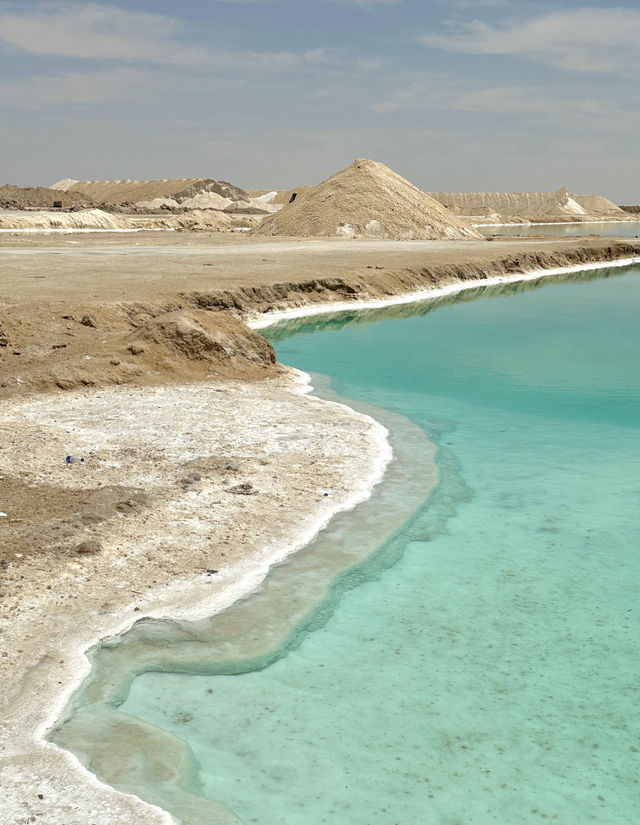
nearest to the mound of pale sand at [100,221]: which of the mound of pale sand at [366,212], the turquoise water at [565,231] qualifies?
the mound of pale sand at [366,212]

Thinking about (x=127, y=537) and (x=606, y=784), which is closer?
(x=606, y=784)

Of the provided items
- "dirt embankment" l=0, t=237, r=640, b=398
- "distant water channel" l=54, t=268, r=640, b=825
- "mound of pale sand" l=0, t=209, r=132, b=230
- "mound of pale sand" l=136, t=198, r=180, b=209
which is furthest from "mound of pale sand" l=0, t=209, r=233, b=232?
"distant water channel" l=54, t=268, r=640, b=825

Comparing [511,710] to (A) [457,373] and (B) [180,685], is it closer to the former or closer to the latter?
(B) [180,685]

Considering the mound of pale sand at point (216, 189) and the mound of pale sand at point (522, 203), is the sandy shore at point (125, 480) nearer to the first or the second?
the mound of pale sand at point (216, 189)

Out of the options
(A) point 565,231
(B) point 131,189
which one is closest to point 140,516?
(A) point 565,231

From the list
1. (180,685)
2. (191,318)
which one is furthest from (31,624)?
(191,318)

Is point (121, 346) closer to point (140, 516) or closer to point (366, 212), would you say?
point (140, 516)

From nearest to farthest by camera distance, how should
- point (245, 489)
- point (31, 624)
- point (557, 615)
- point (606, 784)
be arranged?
point (606, 784) < point (31, 624) < point (557, 615) < point (245, 489)
